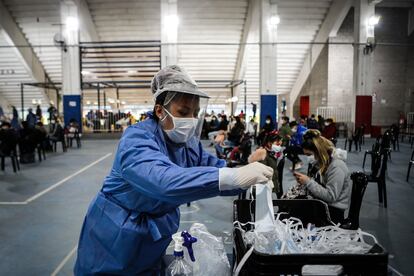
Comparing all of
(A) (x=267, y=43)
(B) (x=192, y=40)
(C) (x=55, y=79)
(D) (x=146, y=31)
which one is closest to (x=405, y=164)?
(A) (x=267, y=43)

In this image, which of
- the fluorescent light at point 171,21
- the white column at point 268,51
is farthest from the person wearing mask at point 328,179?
the fluorescent light at point 171,21

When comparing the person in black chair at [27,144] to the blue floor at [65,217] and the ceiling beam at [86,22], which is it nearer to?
the blue floor at [65,217]

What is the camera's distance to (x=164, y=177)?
3.44 ft

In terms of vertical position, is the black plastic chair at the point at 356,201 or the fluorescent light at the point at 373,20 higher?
the fluorescent light at the point at 373,20

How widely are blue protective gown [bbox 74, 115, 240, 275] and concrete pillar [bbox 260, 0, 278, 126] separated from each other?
14100mm

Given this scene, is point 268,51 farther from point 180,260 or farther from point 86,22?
point 180,260

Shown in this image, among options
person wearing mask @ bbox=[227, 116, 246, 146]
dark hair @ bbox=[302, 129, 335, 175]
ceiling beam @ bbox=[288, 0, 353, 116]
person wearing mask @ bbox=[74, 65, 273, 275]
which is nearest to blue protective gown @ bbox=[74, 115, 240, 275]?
person wearing mask @ bbox=[74, 65, 273, 275]

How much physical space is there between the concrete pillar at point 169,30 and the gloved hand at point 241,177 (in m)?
14.5

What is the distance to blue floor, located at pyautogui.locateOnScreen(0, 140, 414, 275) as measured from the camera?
→ 123 inches

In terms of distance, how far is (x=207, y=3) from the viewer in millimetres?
16562

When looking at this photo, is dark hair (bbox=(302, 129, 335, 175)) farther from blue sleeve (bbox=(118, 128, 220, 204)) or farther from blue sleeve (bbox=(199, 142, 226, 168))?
blue sleeve (bbox=(118, 128, 220, 204))

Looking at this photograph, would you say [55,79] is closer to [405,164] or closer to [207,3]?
[207,3]

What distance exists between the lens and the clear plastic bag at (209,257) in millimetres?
1381

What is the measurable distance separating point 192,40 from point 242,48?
2.86 m
